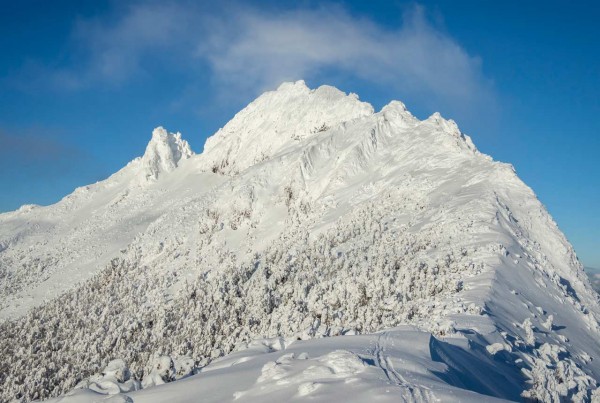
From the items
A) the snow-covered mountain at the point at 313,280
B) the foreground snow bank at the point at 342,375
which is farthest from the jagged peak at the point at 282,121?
the foreground snow bank at the point at 342,375

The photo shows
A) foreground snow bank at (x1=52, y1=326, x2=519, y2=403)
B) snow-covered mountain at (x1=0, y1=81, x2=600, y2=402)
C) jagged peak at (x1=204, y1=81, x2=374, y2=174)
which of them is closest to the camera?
foreground snow bank at (x1=52, y1=326, x2=519, y2=403)

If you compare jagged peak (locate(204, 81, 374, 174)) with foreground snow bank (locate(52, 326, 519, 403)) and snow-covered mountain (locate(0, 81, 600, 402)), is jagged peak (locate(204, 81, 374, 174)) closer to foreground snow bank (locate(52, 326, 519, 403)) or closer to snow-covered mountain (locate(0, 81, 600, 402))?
snow-covered mountain (locate(0, 81, 600, 402))

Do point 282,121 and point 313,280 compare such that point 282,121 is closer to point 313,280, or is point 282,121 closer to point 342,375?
point 313,280

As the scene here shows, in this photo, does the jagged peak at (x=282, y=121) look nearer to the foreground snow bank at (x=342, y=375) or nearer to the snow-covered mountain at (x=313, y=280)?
the snow-covered mountain at (x=313, y=280)

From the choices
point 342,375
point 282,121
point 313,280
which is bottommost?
point 342,375

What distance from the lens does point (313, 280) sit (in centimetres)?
7244

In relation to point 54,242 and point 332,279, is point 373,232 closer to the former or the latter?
point 332,279

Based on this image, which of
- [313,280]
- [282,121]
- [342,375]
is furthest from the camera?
[282,121]

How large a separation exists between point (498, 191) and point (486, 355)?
6020 centimetres

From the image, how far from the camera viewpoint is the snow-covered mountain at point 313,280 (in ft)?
63.1

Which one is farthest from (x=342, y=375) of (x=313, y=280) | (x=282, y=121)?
(x=282, y=121)

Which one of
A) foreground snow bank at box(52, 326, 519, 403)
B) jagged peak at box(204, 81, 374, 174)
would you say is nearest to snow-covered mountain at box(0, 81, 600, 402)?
foreground snow bank at box(52, 326, 519, 403)

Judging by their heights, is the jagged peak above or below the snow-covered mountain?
above

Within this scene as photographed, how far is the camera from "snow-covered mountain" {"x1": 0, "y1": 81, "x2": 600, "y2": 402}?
1923 centimetres
